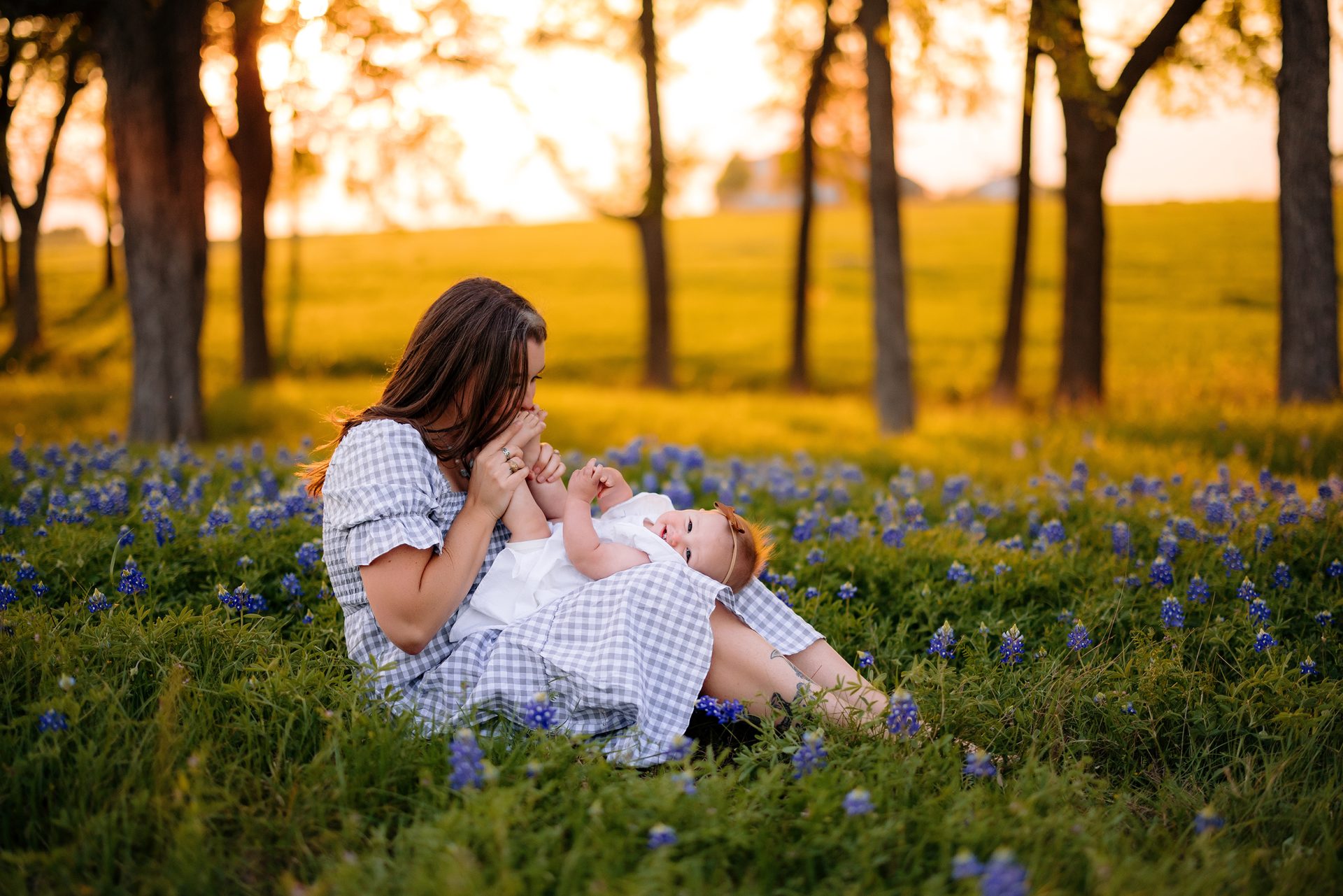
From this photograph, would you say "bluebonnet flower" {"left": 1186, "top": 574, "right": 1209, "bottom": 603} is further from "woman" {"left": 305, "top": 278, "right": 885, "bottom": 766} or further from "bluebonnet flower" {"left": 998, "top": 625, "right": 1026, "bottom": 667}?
"woman" {"left": 305, "top": 278, "right": 885, "bottom": 766}

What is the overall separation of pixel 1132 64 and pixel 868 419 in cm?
480

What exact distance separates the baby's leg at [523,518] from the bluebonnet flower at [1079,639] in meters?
2.03

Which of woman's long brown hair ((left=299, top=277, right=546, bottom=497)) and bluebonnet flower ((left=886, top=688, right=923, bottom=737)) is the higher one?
woman's long brown hair ((left=299, top=277, right=546, bottom=497))

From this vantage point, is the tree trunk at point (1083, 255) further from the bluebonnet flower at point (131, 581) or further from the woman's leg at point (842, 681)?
the bluebonnet flower at point (131, 581)

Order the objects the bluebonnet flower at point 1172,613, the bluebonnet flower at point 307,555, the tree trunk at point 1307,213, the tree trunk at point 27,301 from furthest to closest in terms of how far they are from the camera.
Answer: the tree trunk at point 27,301, the tree trunk at point 1307,213, the bluebonnet flower at point 307,555, the bluebonnet flower at point 1172,613

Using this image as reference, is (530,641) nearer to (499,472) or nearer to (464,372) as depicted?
(499,472)

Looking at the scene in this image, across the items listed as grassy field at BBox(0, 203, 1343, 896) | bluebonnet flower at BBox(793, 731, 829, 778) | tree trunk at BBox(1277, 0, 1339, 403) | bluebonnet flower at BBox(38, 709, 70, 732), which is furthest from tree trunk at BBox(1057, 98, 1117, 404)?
bluebonnet flower at BBox(38, 709, 70, 732)

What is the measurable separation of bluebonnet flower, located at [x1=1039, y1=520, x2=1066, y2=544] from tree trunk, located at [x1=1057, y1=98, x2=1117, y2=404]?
600 centimetres

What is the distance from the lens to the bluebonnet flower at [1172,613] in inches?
146

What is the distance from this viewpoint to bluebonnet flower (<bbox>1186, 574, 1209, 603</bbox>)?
12.9ft

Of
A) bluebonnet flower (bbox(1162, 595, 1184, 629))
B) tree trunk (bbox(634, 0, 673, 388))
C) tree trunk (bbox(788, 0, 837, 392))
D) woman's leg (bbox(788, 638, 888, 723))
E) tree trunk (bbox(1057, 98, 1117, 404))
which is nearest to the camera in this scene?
woman's leg (bbox(788, 638, 888, 723))

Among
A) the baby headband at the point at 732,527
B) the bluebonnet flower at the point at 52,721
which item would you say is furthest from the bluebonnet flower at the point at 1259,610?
the bluebonnet flower at the point at 52,721

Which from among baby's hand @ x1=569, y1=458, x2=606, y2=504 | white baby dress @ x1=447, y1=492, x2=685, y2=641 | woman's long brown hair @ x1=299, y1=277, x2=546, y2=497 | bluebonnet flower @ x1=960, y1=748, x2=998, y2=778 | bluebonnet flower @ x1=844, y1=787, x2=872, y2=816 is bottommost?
bluebonnet flower @ x1=960, y1=748, x2=998, y2=778

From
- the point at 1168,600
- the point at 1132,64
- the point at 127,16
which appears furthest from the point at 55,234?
the point at 1168,600
